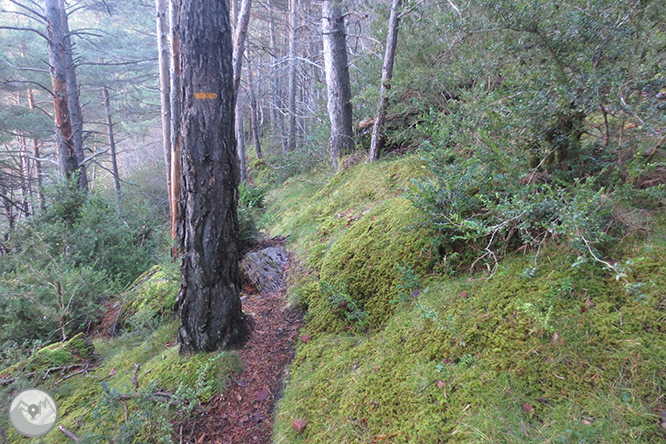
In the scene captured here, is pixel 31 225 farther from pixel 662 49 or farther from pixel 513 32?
pixel 662 49

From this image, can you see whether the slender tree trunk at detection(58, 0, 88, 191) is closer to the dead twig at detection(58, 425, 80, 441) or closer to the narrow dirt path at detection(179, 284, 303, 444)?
the dead twig at detection(58, 425, 80, 441)

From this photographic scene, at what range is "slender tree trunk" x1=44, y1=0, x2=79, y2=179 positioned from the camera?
23.9ft

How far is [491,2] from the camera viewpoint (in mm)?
2295

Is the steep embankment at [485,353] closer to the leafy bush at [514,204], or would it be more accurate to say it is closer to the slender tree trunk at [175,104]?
the leafy bush at [514,204]

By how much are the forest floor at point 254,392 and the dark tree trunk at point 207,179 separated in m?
0.37

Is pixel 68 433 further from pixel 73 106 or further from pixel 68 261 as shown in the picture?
pixel 73 106

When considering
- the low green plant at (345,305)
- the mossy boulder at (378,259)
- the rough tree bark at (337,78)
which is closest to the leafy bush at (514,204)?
the mossy boulder at (378,259)

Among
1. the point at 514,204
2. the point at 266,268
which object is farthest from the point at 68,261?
the point at 514,204

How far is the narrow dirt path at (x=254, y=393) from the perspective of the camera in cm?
215

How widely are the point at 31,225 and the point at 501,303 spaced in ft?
26.4

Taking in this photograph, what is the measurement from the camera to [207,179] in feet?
8.30

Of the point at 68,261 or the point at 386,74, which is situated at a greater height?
the point at 386,74

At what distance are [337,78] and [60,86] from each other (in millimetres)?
7082

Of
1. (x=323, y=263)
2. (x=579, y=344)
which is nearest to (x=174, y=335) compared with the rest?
(x=323, y=263)
